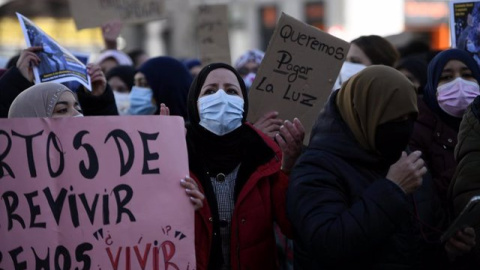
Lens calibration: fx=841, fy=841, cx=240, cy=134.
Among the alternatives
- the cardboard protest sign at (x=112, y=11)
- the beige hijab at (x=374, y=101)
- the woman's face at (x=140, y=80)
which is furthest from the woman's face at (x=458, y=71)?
the cardboard protest sign at (x=112, y=11)

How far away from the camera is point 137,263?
3416 mm

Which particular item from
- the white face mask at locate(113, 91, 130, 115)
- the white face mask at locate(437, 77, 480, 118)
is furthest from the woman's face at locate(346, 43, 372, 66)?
the white face mask at locate(113, 91, 130, 115)

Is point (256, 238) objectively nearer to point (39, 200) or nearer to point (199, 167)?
point (199, 167)

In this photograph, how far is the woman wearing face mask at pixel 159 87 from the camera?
590cm

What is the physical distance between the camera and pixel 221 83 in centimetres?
397

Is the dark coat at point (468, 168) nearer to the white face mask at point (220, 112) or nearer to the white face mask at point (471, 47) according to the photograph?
the white face mask at point (220, 112)

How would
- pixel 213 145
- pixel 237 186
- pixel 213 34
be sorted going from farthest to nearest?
pixel 213 34 → pixel 213 145 → pixel 237 186

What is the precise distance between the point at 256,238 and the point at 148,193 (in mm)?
519

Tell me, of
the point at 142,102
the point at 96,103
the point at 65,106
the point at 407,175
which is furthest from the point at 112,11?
the point at 407,175

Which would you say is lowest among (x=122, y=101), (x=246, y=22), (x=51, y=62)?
(x=246, y=22)

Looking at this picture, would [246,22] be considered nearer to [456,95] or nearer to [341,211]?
[456,95]

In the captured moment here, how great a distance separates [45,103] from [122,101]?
8.93 ft

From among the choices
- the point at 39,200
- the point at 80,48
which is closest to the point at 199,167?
the point at 39,200

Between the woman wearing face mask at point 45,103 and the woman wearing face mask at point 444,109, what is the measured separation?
1749 mm
